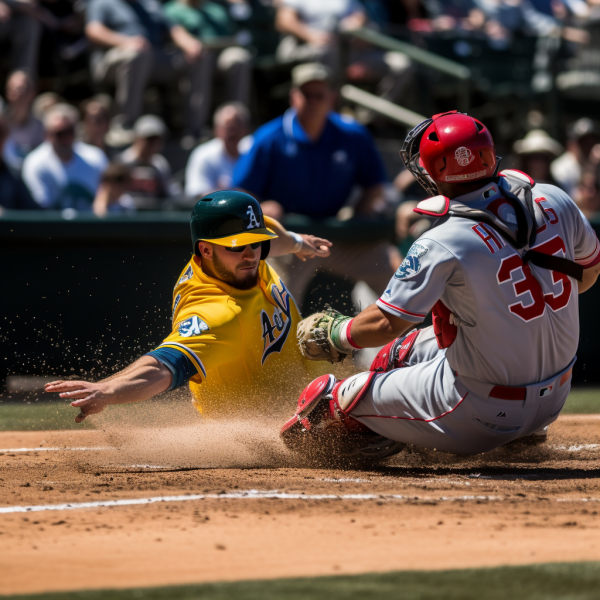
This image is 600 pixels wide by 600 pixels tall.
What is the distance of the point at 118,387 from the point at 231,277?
1074 mm

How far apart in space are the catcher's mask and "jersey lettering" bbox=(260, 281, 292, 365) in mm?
1268

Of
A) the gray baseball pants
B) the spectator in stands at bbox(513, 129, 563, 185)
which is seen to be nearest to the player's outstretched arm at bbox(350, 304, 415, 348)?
the gray baseball pants

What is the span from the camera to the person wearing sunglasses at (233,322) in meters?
4.99

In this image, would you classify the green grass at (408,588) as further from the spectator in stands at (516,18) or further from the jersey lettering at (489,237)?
the spectator in stands at (516,18)

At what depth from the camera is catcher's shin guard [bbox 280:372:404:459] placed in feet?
16.6

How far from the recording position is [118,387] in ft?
14.9

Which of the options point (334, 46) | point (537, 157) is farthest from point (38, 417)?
point (334, 46)

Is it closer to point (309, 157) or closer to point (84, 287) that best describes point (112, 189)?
point (84, 287)

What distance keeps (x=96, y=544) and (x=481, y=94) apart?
10718 mm

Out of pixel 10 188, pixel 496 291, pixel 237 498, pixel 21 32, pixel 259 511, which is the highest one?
pixel 496 291

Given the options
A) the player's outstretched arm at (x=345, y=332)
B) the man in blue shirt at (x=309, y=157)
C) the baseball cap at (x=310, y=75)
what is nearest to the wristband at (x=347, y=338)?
the player's outstretched arm at (x=345, y=332)

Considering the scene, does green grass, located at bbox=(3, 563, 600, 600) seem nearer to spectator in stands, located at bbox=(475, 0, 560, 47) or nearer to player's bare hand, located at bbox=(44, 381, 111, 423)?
player's bare hand, located at bbox=(44, 381, 111, 423)

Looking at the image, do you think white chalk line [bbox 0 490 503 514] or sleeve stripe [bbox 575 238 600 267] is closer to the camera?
white chalk line [bbox 0 490 503 514]

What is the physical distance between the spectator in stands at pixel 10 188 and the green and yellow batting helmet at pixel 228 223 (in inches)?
161
